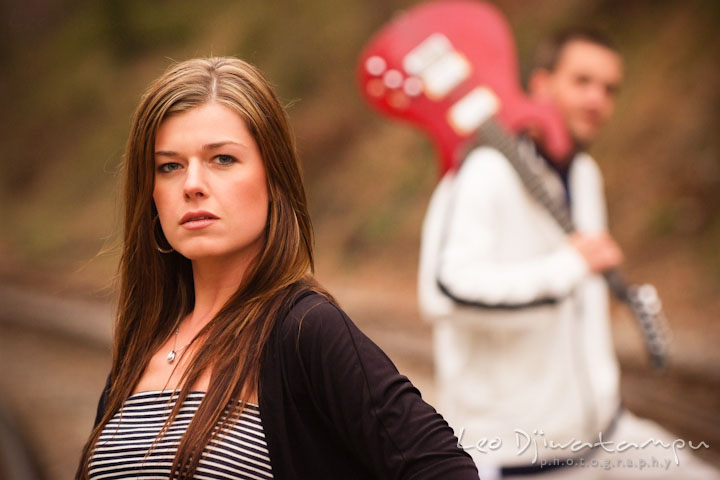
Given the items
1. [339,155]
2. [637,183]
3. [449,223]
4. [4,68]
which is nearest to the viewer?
[449,223]

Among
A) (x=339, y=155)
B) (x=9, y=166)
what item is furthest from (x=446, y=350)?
(x=9, y=166)

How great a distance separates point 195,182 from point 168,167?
103mm

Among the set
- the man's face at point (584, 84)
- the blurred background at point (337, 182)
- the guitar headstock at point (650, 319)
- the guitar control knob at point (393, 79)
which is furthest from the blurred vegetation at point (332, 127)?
the guitar headstock at point (650, 319)

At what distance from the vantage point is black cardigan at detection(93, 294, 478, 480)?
4.41 feet

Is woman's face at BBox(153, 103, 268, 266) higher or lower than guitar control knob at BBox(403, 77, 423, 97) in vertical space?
lower

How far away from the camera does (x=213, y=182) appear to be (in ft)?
5.12

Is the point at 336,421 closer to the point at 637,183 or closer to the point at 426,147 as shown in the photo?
the point at 637,183

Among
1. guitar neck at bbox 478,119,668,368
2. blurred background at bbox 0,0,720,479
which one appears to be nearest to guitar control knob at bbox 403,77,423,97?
guitar neck at bbox 478,119,668,368

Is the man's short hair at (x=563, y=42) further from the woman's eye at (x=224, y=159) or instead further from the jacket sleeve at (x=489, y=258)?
the woman's eye at (x=224, y=159)

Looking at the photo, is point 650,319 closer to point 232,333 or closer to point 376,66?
point 376,66

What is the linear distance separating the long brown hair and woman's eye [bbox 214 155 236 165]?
6cm

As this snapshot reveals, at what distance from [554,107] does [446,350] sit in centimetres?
98

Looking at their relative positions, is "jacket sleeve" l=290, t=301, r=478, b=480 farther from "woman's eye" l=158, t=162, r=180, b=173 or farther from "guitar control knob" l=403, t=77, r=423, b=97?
"guitar control knob" l=403, t=77, r=423, b=97

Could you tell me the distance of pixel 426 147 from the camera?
45.0 ft
